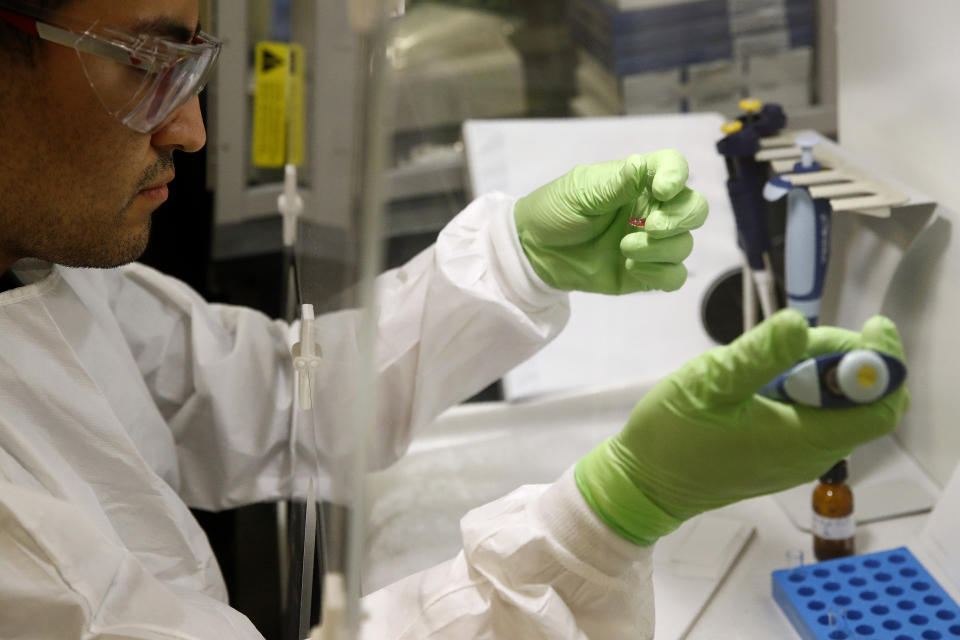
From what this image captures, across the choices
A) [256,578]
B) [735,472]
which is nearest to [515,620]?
[735,472]

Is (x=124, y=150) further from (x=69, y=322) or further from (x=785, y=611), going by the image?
(x=785, y=611)

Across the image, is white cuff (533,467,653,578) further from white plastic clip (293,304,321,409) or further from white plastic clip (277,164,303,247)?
white plastic clip (277,164,303,247)

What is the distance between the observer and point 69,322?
3.66ft

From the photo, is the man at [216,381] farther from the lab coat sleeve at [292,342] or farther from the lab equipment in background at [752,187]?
the lab equipment in background at [752,187]

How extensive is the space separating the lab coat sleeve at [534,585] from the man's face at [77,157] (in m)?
0.50

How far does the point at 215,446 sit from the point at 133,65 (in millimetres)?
596

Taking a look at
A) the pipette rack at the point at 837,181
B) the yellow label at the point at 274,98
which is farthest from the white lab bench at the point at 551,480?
the yellow label at the point at 274,98

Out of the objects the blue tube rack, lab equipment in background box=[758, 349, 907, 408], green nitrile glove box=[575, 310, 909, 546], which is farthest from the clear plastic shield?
A: lab equipment in background box=[758, 349, 907, 408]

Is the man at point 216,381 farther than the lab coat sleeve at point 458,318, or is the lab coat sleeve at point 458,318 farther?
the lab coat sleeve at point 458,318

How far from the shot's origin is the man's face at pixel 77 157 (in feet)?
3.05

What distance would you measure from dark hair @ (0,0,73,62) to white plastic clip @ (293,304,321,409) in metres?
0.36

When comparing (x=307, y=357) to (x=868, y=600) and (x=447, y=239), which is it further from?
(x=868, y=600)

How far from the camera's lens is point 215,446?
1353mm

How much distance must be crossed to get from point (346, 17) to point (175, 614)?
56 centimetres
